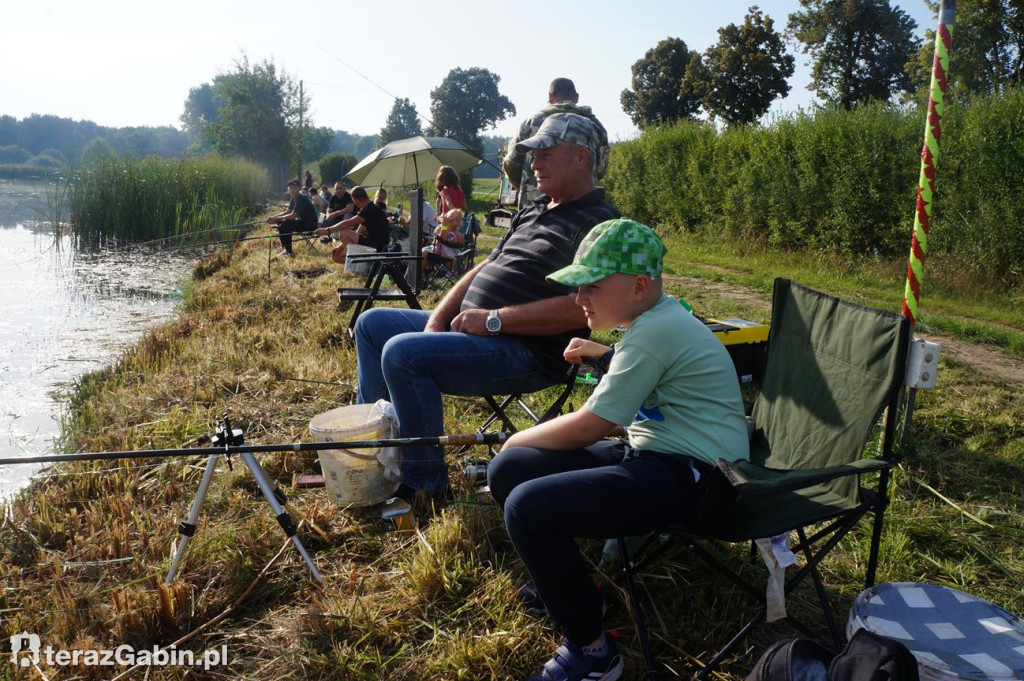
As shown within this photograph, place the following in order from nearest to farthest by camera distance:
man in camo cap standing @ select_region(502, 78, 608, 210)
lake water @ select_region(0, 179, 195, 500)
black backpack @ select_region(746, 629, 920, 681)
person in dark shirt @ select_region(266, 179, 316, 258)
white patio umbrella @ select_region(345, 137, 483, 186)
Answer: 1. black backpack @ select_region(746, 629, 920, 681)
2. man in camo cap standing @ select_region(502, 78, 608, 210)
3. lake water @ select_region(0, 179, 195, 500)
4. white patio umbrella @ select_region(345, 137, 483, 186)
5. person in dark shirt @ select_region(266, 179, 316, 258)

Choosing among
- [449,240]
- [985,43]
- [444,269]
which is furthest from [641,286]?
[985,43]

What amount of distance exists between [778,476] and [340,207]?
15242 mm

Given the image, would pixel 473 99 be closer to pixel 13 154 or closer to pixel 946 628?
pixel 13 154

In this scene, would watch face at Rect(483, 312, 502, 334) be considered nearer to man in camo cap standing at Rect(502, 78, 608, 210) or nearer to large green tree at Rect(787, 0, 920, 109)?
man in camo cap standing at Rect(502, 78, 608, 210)

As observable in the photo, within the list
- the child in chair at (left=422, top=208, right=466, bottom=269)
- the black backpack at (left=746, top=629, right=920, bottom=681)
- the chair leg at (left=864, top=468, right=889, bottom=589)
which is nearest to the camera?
the black backpack at (left=746, top=629, right=920, bottom=681)

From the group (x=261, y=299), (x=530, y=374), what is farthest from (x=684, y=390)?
(x=261, y=299)

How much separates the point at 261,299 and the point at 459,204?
2.99 meters

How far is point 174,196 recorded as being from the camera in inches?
642

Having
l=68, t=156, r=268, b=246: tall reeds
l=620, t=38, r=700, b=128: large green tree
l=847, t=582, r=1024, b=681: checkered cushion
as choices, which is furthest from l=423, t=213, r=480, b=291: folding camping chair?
l=620, t=38, r=700, b=128: large green tree

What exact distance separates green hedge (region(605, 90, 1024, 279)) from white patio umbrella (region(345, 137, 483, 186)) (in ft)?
16.0

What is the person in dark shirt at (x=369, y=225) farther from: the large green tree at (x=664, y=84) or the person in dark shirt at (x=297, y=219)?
the large green tree at (x=664, y=84)

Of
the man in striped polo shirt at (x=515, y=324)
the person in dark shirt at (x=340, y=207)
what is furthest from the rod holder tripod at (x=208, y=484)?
the person in dark shirt at (x=340, y=207)

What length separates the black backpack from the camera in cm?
139

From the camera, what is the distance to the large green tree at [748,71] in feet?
87.5
